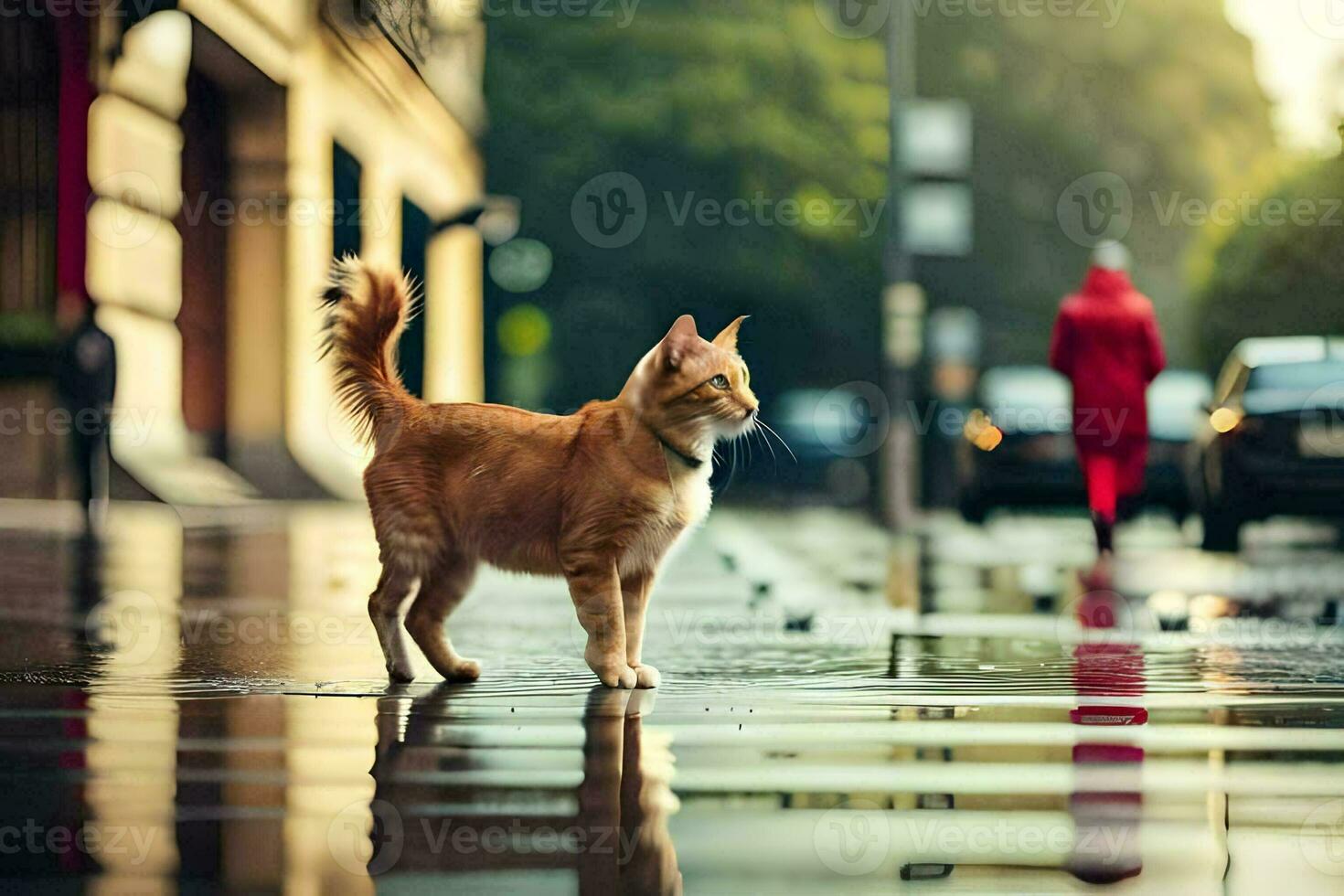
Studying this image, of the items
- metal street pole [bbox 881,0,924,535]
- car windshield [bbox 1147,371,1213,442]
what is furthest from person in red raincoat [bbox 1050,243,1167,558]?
metal street pole [bbox 881,0,924,535]

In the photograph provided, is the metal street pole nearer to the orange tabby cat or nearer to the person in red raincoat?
the person in red raincoat

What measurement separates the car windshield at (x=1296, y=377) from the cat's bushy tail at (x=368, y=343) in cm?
1058

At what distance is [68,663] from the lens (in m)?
8.00

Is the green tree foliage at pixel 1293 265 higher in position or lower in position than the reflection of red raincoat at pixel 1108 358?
higher

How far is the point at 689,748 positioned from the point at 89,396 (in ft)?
41.8

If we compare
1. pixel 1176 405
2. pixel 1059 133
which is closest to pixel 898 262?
pixel 1176 405

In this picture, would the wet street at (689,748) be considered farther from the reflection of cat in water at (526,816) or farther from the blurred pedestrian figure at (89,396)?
→ the blurred pedestrian figure at (89,396)

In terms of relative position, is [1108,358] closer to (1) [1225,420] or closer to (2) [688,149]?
(1) [1225,420]

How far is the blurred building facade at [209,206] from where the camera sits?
20.1 metres

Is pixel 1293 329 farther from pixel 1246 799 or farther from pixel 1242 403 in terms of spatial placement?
pixel 1246 799

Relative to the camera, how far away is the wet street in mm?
4355

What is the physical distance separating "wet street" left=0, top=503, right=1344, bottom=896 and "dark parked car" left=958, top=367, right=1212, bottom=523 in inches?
366

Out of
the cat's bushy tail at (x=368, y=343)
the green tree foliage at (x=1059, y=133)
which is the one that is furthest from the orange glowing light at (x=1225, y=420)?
the green tree foliage at (x=1059, y=133)

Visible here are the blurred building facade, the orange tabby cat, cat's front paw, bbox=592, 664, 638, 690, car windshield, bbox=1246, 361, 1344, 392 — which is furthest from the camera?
the blurred building facade
